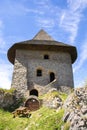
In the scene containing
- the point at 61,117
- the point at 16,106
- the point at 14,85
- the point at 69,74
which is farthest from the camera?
the point at 69,74

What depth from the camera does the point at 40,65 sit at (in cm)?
3253

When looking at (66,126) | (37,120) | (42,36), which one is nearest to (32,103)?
(37,120)

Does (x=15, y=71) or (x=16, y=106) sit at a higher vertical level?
(x=15, y=71)

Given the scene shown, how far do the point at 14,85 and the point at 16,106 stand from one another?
12.1 ft

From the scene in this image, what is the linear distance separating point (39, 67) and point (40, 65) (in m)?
0.33

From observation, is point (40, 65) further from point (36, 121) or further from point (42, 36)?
point (36, 121)

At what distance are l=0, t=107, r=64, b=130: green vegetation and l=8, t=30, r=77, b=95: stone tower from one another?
586 cm

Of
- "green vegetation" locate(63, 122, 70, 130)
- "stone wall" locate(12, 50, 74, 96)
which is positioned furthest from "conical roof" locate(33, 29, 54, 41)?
"green vegetation" locate(63, 122, 70, 130)

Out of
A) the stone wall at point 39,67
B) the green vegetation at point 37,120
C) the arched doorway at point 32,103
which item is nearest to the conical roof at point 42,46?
the stone wall at point 39,67

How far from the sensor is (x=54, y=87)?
3070 centimetres

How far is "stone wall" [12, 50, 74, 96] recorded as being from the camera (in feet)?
102

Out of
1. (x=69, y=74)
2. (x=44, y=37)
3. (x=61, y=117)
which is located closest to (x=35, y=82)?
(x=69, y=74)

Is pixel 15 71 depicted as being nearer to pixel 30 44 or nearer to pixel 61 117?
pixel 30 44

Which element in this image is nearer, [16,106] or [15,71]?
[16,106]
